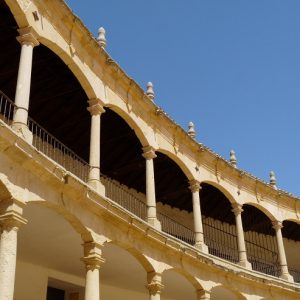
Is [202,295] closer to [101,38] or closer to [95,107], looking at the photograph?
[95,107]

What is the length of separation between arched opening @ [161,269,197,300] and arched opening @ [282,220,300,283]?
7.28 m

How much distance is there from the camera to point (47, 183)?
954cm

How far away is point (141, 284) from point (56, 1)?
28.1 ft

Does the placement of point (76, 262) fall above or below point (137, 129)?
below

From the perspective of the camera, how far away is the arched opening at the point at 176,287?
14.8 meters

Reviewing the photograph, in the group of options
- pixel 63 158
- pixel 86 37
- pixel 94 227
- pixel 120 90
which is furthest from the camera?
pixel 63 158

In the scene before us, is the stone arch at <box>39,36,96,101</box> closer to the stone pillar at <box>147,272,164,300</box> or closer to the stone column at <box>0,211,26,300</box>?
the stone column at <box>0,211,26,300</box>

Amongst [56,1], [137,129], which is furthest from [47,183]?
[137,129]

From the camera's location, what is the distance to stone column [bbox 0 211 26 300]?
7.93 metres

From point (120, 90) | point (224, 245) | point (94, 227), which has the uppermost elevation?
point (120, 90)

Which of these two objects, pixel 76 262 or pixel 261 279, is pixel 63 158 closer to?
pixel 76 262

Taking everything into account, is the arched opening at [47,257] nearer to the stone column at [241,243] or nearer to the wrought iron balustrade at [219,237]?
the stone column at [241,243]

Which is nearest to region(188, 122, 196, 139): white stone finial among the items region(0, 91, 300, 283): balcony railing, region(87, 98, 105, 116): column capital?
region(0, 91, 300, 283): balcony railing

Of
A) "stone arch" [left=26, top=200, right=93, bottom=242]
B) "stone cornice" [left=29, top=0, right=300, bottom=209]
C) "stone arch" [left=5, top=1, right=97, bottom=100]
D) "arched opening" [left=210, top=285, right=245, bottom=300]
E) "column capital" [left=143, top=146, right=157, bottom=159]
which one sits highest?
"stone cornice" [left=29, top=0, right=300, bottom=209]
